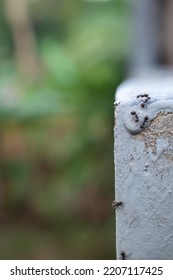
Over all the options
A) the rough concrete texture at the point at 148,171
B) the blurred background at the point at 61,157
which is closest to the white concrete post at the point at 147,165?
the rough concrete texture at the point at 148,171

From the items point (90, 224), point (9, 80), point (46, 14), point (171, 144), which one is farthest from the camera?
point (46, 14)

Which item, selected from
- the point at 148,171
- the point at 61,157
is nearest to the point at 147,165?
the point at 148,171

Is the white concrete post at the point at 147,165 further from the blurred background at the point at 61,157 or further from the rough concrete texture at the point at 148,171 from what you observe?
the blurred background at the point at 61,157

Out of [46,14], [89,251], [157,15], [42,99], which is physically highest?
[46,14]

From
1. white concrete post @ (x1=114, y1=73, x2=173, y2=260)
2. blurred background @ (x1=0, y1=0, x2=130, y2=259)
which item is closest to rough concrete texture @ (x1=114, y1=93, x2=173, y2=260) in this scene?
white concrete post @ (x1=114, y1=73, x2=173, y2=260)

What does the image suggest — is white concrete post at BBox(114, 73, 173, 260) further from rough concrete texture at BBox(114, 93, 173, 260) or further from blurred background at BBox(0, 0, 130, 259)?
blurred background at BBox(0, 0, 130, 259)
